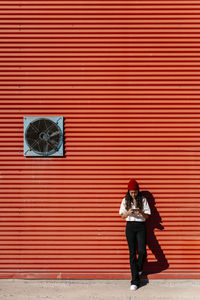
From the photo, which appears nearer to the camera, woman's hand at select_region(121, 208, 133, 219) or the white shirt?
woman's hand at select_region(121, 208, 133, 219)

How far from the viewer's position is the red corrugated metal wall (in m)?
7.15

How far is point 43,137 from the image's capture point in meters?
7.22

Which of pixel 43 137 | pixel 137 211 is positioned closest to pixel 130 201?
pixel 137 211

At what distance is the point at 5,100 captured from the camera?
7.23 m

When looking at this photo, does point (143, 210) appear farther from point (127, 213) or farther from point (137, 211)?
point (127, 213)

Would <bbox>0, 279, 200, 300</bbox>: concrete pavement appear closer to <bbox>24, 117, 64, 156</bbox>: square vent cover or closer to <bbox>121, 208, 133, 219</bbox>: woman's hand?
<bbox>121, 208, 133, 219</bbox>: woman's hand

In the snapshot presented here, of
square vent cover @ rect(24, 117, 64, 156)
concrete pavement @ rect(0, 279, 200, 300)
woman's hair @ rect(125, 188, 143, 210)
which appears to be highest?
square vent cover @ rect(24, 117, 64, 156)

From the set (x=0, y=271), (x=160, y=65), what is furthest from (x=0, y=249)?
(x=160, y=65)

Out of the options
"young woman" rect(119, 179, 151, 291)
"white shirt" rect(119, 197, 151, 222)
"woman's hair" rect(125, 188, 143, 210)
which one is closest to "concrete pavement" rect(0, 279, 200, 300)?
"young woman" rect(119, 179, 151, 291)

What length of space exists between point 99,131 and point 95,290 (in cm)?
283

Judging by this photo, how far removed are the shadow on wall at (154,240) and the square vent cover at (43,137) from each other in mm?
1846

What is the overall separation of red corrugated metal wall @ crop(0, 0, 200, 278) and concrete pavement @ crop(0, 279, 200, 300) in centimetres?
16

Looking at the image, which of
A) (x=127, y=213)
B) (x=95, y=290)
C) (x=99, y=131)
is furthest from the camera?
(x=99, y=131)

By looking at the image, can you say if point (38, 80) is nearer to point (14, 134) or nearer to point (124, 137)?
point (14, 134)
